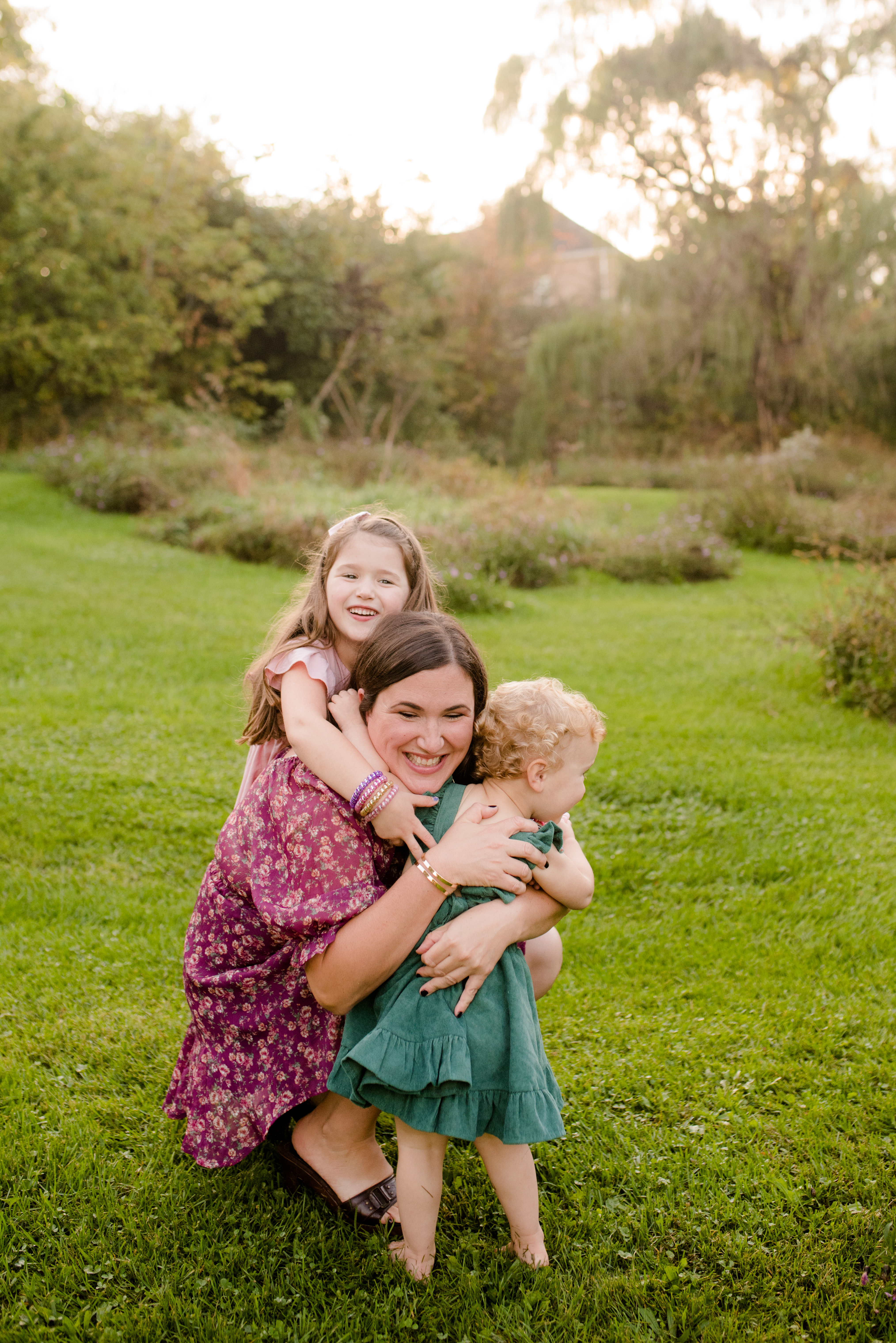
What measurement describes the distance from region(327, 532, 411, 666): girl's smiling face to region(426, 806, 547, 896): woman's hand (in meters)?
0.59

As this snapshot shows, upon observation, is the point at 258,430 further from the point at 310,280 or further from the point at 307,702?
the point at 307,702

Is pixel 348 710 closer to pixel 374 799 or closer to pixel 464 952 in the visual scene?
pixel 374 799

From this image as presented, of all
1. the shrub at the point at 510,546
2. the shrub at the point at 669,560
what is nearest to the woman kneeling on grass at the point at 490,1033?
the shrub at the point at 510,546

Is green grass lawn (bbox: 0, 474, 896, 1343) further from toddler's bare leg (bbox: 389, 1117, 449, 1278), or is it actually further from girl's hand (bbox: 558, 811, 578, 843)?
girl's hand (bbox: 558, 811, 578, 843)

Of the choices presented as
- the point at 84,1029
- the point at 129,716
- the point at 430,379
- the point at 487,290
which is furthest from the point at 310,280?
the point at 84,1029


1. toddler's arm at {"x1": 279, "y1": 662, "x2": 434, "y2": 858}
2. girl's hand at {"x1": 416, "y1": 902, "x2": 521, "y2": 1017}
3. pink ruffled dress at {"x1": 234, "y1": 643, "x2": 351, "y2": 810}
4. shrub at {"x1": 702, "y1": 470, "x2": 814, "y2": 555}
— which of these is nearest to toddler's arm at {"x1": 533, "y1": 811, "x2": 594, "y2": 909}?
girl's hand at {"x1": 416, "y1": 902, "x2": 521, "y2": 1017}

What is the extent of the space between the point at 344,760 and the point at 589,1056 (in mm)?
1334

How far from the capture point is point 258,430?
16.7 m

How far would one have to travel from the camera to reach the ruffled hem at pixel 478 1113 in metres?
1.75

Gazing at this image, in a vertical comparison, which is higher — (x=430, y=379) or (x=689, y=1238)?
(x=430, y=379)

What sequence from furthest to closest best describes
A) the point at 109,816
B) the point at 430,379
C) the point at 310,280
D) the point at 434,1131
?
the point at 430,379 < the point at 310,280 < the point at 109,816 < the point at 434,1131

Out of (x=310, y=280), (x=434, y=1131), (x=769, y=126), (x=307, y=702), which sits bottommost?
(x=434, y=1131)

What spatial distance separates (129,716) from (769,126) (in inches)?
695

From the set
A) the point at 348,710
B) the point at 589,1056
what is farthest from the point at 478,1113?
the point at 589,1056
